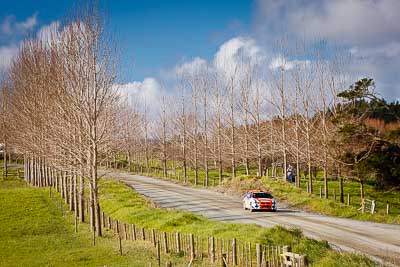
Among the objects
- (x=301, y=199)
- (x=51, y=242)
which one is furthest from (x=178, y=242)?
(x=301, y=199)

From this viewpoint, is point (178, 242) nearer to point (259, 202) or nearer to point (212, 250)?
point (212, 250)

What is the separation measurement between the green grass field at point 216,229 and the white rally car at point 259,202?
20.3 feet

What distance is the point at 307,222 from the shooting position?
27484 millimetres

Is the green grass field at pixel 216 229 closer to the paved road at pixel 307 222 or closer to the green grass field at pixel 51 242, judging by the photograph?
the paved road at pixel 307 222

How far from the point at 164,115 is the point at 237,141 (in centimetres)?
1306

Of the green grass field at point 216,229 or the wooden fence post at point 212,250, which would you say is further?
the wooden fence post at point 212,250

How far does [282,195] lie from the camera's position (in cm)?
3897

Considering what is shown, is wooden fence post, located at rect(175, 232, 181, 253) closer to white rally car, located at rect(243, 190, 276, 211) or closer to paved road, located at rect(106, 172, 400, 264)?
paved road, located at rect(106, 172, 400, 264)

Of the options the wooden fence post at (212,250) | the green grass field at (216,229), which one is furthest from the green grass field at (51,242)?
the green grass field at (216,229)

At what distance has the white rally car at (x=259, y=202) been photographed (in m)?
33.1

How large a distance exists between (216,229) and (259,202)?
10343 millimetres

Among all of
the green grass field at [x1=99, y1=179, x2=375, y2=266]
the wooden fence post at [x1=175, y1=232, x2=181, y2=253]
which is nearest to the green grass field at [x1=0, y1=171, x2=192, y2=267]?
the wooden fence post at [x1=175, y1=232, x2=181, y2=253]

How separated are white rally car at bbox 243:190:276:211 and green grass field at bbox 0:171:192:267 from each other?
10.6 metres

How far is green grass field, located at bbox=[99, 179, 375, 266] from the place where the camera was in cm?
1530
